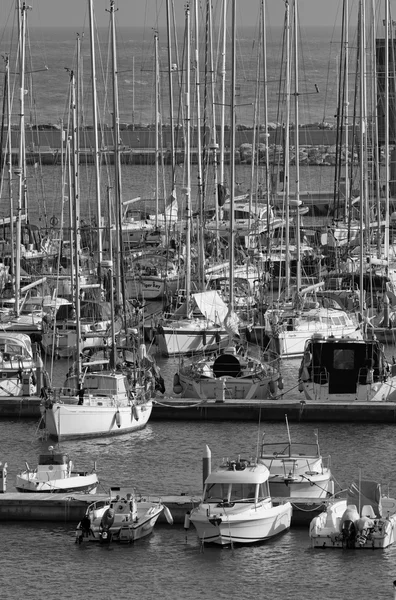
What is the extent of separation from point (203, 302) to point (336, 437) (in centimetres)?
1071

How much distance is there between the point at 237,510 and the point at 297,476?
2.31 m

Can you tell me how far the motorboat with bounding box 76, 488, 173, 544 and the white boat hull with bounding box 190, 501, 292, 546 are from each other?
32.4 inches

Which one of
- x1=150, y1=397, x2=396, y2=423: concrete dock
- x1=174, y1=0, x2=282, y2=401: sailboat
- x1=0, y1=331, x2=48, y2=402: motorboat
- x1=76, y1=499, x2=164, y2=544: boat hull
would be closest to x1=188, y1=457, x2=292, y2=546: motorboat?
x1=76, y1=499, x2=164, y2=544: boat hull

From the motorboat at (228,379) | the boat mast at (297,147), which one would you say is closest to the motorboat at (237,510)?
the motorboat at (228,379)

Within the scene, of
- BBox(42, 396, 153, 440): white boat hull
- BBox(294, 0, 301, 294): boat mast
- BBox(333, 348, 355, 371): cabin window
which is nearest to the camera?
BBox(42, 396, 153, 440): white boat hull

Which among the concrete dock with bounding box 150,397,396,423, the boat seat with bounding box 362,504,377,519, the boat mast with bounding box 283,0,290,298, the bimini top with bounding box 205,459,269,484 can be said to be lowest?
the concrete dock with bounding box 150,397,396,423

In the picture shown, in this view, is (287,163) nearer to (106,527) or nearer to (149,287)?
(149,287)

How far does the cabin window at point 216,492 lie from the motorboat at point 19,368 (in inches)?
418

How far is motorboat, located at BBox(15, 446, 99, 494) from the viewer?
30797mm

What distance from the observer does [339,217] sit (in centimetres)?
6812

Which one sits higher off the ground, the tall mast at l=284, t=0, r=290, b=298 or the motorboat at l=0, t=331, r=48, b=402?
the tall mast at l=284, t=0, r=290, b=298

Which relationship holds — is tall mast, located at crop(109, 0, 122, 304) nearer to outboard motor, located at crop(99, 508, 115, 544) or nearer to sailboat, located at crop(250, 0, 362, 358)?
sailboat, located at crop(250, 0, 362, 358)

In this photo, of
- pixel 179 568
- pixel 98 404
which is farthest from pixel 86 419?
pixel 179 568

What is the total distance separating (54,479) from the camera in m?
30.8
